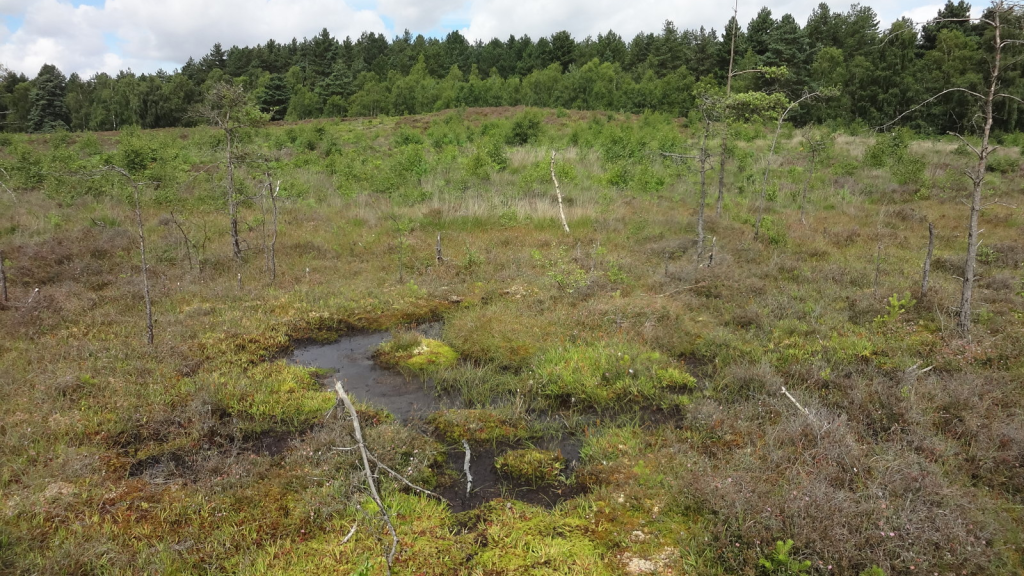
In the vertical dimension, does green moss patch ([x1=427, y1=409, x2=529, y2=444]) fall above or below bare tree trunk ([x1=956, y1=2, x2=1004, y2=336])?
below

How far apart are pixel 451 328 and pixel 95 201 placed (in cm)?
1399

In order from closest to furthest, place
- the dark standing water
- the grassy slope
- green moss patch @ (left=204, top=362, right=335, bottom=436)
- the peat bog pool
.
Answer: the grassy slope < the peat bog pool < green moss patch @ (left=204, top=362, right=335, bottom=436) < the dark standing water

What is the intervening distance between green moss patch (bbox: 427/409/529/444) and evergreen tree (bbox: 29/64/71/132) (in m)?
50.9

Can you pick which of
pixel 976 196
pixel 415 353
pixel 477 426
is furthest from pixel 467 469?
pixel 976 196

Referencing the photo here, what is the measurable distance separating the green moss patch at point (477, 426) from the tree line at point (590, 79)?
31.8 feet

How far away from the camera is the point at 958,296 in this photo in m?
8.98

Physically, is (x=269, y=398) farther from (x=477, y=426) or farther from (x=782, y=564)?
(x=782, y=564)

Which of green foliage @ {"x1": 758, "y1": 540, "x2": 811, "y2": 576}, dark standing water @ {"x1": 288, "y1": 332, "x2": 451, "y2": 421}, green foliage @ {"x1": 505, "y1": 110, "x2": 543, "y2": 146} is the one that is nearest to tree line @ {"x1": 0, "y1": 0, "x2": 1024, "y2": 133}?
dark standing water @ {"x1": 288, "y1": 332, "x2": 451, "y2": 421}

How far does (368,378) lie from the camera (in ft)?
26.0

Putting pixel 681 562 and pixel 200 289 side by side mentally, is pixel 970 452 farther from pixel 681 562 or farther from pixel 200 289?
pixel 200 289

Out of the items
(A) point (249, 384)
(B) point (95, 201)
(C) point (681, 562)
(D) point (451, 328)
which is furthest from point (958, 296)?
(B) point (95, 201)

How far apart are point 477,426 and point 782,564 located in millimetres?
3527

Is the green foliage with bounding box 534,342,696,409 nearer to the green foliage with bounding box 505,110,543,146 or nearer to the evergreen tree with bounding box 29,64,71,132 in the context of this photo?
the green foliage with bounding box 505,110,543,146

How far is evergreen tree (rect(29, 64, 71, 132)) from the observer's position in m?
42.8
